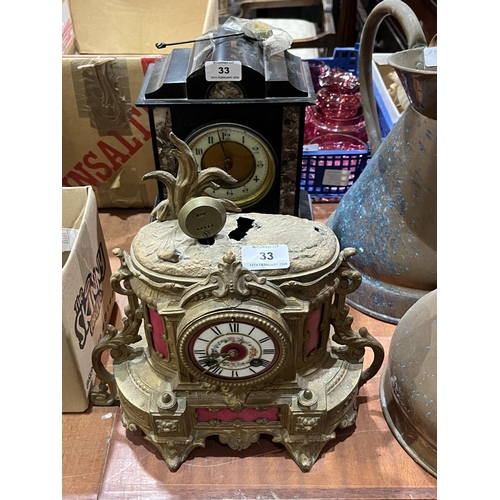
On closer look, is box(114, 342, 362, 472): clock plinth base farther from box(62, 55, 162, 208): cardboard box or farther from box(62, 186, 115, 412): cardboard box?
box(62, 55, 162, 208): cardboard box

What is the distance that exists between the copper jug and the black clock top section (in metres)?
0.25

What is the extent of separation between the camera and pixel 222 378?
1.01m

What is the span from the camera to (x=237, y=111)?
1.35m

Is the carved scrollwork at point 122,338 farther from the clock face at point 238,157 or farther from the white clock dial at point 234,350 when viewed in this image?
the clock face at point 238,157

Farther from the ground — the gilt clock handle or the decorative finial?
the decorative finial

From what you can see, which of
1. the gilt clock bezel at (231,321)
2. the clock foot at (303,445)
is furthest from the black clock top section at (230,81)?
the clock foot at (303,445)

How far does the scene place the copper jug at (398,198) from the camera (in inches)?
47.8

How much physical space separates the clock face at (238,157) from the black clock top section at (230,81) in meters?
0.10

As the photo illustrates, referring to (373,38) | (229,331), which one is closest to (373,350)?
(229,331)

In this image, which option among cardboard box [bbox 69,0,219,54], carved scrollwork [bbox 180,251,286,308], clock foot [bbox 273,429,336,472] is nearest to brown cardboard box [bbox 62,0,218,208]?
cardboard box [bbox 69,0,219,54]

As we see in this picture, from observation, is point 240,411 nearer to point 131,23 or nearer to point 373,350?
point 373,350

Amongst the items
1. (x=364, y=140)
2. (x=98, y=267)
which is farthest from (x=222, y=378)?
(x=364, y=140)

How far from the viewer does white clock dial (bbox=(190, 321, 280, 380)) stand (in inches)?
36.6

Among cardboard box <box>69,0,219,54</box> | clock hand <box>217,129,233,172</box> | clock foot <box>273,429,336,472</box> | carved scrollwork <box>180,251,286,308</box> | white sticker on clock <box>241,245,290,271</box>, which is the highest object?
cardboard box <box>69,0,219,54</box>
